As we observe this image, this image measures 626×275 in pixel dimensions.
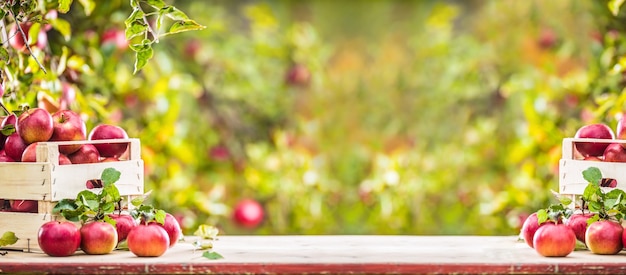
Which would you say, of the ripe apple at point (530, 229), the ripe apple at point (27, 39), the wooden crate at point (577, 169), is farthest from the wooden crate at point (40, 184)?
the wooden crate at point (577, 169)

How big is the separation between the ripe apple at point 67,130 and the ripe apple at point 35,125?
0.09 ft

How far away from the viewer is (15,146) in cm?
249

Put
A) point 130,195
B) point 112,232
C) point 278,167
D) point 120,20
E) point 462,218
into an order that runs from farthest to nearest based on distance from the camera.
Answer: point 462,218
point 278,167
point 120,20
point 130,195
point 112,232

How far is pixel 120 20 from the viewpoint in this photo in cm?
354

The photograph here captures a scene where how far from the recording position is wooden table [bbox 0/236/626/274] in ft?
7.21

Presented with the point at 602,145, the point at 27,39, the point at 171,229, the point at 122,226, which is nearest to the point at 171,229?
the point at 171,229

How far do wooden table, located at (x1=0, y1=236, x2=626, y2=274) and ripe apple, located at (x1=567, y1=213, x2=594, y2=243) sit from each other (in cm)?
5

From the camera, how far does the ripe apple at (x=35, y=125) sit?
7.98ft

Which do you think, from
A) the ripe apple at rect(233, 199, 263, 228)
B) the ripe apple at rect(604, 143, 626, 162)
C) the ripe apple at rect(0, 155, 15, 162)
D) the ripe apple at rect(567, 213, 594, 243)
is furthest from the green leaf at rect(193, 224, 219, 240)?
the ripe apple at rect(233, 199, 263, 228)

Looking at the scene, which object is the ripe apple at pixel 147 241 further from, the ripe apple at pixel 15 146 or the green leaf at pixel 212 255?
the ripe apple at pixel 15 146

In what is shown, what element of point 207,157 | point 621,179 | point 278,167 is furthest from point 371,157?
Answer: point 621,179

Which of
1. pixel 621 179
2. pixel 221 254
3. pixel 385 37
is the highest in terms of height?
pixel 385 37

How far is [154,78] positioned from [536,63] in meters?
1.78

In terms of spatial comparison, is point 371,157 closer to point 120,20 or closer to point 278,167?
point 278,167
